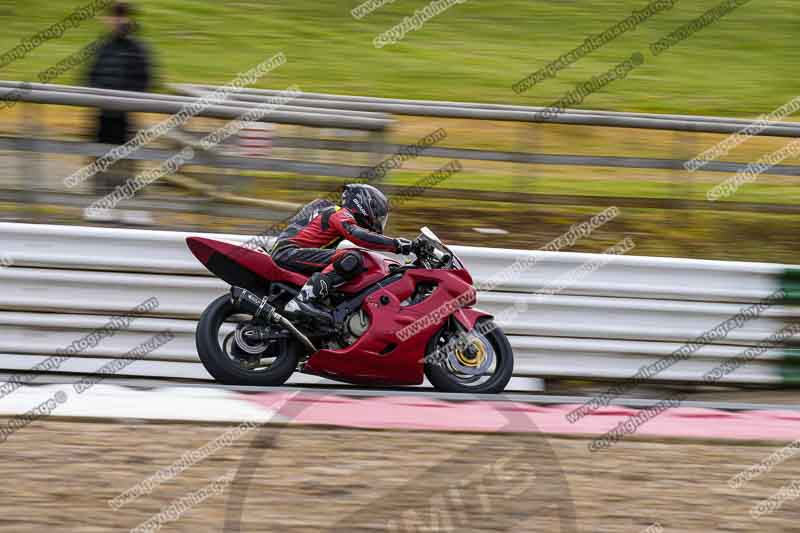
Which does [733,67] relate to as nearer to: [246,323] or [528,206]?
[528,206]

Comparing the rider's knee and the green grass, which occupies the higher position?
the rider's knee

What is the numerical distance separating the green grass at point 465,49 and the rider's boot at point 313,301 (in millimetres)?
10487


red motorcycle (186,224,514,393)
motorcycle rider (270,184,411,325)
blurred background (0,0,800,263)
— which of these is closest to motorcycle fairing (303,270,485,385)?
red motorcycle (186,224,514,393)

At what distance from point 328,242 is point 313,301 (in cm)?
47

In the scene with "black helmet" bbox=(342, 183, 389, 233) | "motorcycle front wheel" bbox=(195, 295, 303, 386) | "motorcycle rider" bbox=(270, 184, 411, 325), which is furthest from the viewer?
"black helmet" bbox=(342, 183, 389, 233)

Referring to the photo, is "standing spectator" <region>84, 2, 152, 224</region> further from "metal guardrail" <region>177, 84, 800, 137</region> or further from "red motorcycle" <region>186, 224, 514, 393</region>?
"red motorcycle" <region>186, 224, 514, 393</region>

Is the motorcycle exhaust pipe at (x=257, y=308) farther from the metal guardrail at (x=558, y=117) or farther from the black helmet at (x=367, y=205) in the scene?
the metal guardrail at (x=558, y=117)

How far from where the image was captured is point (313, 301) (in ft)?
27.5

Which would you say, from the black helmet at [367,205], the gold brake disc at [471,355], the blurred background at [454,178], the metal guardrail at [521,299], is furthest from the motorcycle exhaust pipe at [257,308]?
the blurred background at [454,178]

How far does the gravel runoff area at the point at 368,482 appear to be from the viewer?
5.30 metres

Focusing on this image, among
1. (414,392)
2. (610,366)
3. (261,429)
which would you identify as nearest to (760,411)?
(610,366)

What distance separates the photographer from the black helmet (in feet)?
27.9

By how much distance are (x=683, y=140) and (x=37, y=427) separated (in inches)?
262

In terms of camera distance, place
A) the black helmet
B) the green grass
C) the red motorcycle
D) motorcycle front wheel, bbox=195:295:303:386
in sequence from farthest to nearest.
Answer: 1. the green grass
2. the black helmet
3. the red motorcycle
4. motorcycle front wheel, bbox=195:295:303:386
